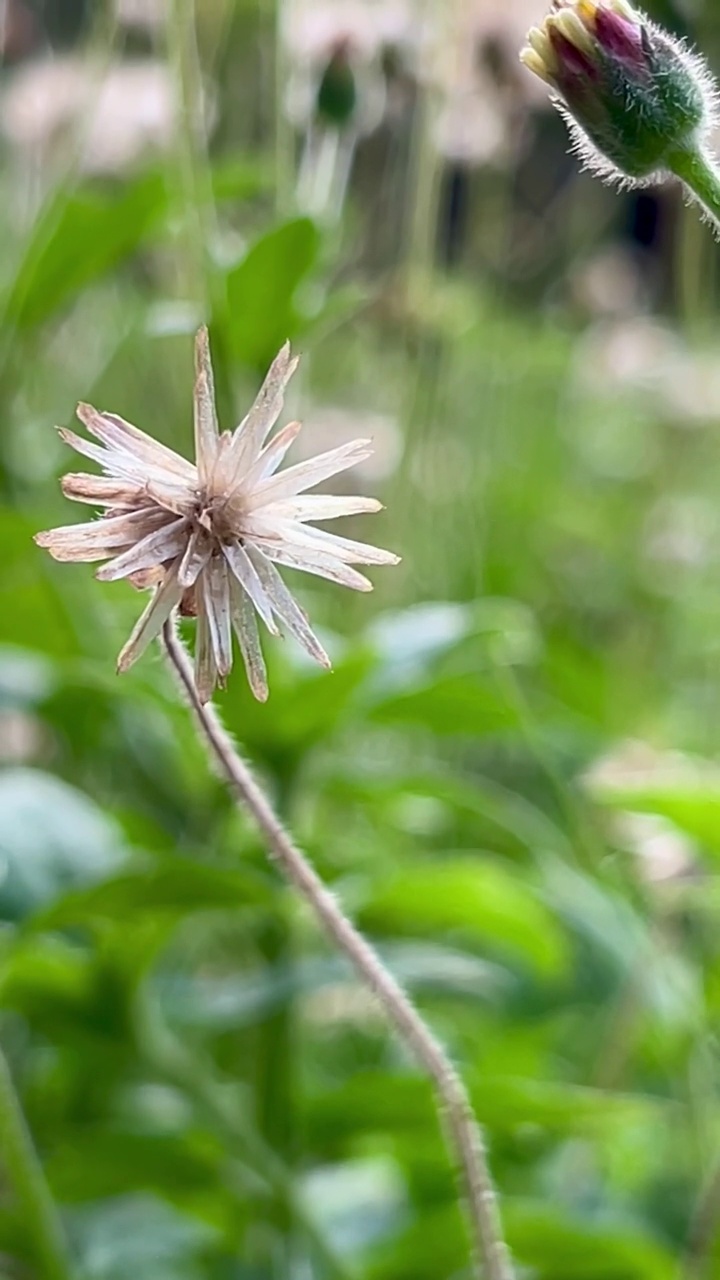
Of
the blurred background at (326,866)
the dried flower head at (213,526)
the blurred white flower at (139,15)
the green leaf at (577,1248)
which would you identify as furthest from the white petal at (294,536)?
the blurred white flower at (139,15)

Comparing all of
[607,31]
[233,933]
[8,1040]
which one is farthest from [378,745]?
[607,31]

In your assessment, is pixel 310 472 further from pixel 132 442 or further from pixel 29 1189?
pixel 29 1189

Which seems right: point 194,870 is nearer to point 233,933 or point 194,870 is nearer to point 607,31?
point 607,31

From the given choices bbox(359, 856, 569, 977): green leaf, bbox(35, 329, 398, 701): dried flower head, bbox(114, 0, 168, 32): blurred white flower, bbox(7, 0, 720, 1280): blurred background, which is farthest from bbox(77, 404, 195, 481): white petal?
bbox(114, 0, 168, 32): blurred white flower

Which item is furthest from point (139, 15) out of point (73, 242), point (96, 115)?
point (73, 242)

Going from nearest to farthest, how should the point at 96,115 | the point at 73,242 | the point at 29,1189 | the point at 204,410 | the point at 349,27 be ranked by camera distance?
the point at 204,410 < the point at 29,1189 < the point at 73,242 < the point at 349,27 < the point at 96,115

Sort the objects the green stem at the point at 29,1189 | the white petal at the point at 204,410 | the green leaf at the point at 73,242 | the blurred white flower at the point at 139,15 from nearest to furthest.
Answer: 1. the white petal at the point at 204,410
2. the green stem at the point at 29,1189
3. the green leaf at the point at 73,242
4. the blurred white flower at the point at 139,15

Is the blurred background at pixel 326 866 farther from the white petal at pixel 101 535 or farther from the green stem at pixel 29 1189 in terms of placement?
the white petal at pixel 101 535
